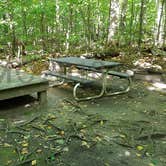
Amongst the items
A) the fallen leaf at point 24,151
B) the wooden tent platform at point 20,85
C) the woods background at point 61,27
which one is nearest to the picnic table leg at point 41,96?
the wooden tent platform at point 20,85

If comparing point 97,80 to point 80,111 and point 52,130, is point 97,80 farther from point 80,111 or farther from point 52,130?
point 52,130

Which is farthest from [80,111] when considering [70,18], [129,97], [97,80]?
[70,18]

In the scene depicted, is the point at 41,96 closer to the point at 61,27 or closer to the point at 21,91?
the point at 21,91

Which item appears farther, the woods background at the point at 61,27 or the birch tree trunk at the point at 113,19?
the birch tree trunk at the point at 113,19

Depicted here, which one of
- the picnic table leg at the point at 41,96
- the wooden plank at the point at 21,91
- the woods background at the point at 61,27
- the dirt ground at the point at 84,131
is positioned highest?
the woods background at the point at 61,27

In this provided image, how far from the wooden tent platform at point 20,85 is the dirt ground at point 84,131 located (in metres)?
0.30

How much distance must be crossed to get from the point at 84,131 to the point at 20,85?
159 centimetres

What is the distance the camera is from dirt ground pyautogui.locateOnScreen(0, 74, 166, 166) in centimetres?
357

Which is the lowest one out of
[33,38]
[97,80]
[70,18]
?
[97,80]

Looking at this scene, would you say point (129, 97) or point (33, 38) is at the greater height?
point (33, 38)

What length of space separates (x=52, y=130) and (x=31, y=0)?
6460 millimetres

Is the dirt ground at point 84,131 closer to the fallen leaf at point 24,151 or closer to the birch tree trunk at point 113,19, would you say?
the fallen leaf at point 24,151

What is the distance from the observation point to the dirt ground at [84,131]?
3.57 m

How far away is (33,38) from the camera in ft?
35.1
